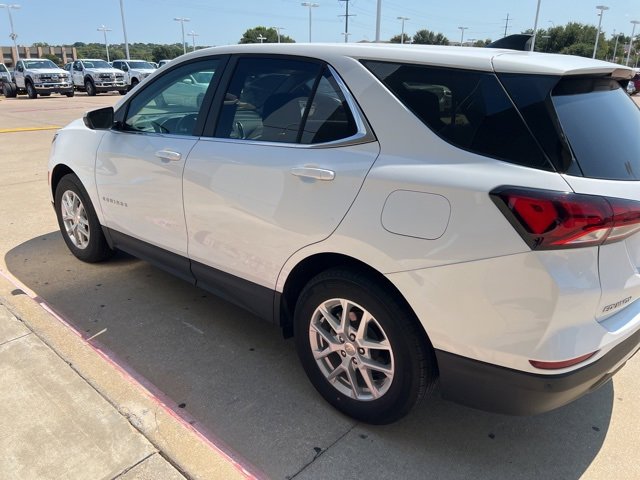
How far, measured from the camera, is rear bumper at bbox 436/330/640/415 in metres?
1.95

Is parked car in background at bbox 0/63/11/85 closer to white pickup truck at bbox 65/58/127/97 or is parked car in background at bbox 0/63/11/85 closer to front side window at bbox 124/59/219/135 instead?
white pickup truck at bbox 65/58/127/97

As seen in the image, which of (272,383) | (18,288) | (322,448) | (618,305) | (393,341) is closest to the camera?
(618,305)

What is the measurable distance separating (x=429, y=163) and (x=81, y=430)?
2.01 meters

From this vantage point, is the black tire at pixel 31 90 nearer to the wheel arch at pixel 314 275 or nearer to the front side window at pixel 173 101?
the front side window at pixel 173 101

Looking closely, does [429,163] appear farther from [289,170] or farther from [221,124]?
[221,124]

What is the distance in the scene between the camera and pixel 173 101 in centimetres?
350

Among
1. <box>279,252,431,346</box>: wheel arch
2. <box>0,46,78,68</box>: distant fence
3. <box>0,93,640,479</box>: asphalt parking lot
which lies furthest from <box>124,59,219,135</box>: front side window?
<box>0,46,78,68</box>: distant fence

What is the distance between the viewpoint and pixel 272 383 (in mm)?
2914

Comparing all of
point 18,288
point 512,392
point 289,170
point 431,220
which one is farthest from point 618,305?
point 18,288

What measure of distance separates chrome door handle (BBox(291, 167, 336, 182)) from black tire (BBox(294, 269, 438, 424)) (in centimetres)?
43

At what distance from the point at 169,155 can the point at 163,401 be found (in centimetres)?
143

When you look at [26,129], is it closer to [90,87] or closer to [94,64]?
[90,87]

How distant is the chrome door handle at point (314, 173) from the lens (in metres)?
2.35

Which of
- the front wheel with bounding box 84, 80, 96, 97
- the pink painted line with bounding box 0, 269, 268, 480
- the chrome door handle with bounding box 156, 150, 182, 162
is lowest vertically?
the front wheel with bounding box 84, 80, 96, 97
